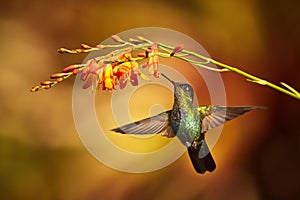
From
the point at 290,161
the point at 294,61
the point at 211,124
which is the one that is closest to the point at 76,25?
the point at 294,61

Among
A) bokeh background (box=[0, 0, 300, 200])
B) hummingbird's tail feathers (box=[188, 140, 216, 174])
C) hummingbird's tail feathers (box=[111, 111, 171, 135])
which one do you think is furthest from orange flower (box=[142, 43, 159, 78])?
bokeh background (box=[0, 0, 300, 200])

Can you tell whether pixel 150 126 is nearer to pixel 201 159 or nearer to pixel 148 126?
pixel 148 126

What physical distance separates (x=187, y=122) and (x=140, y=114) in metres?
0.82

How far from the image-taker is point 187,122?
0.75 meters

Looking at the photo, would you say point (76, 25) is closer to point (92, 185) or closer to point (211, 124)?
point (92, 185)

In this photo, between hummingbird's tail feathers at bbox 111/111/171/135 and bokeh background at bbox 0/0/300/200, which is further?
bokeh background at bbox 0/0/300/200

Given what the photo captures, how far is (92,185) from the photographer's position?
5.04 ft

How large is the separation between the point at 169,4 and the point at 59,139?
0.54m

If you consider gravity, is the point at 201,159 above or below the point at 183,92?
below

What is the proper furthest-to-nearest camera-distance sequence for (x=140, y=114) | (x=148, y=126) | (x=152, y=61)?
(x=140, y=114), (x=148, y=126), (x=152, y=61)

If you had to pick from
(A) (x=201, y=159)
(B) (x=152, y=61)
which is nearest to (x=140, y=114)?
(A) (x=201, y=159)

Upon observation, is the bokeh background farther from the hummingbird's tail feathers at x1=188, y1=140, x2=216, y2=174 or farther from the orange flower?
the orange flower

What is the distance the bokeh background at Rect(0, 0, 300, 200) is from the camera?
1.51m

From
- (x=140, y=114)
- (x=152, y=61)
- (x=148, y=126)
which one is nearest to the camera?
(x=152, y=61)
